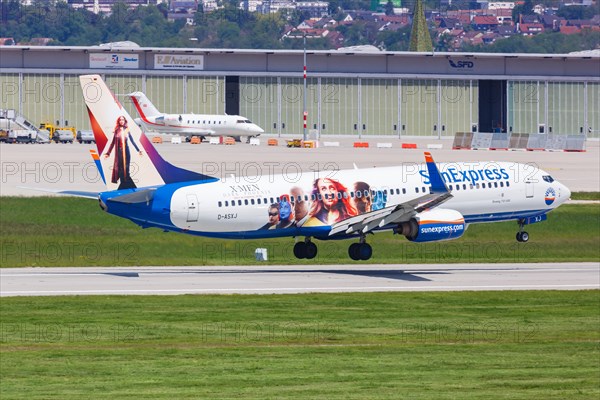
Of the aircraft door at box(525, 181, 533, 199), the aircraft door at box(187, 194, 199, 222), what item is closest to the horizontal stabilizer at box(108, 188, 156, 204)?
the aircraft door at box(187, 194, 199, 222)

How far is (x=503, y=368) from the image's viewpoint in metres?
37.6

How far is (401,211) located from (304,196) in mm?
4672

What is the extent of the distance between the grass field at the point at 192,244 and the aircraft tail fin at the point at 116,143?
799 cm

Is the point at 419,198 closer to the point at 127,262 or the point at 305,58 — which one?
the point at 127,262

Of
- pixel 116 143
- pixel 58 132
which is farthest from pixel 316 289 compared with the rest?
pixel 58 132

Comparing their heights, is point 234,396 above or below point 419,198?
below

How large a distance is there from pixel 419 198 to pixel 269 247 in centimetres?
1306

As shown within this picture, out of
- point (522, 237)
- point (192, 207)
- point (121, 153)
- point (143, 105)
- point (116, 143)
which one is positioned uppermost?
point (143, 105)

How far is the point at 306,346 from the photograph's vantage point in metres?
41.0

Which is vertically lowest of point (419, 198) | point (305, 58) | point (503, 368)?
point (503, 368)

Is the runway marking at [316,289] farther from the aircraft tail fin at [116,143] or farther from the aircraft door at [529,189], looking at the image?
the aircraft door at [529,189]

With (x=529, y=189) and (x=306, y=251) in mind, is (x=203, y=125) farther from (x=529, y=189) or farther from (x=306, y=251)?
(x=306, y=251)

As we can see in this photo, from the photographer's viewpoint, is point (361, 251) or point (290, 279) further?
point (361, 251)

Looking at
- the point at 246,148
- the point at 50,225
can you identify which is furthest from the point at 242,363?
the point at 246,148
